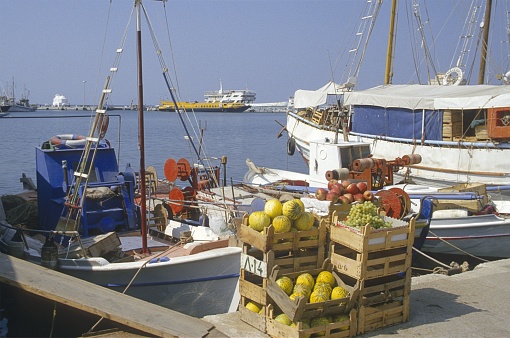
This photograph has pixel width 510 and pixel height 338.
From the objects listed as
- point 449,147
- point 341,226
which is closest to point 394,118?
point 449,147

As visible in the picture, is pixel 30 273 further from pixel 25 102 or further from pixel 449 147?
pixel 25 102

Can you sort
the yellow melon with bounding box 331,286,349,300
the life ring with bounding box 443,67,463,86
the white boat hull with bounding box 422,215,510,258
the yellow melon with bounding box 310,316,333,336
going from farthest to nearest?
the life ring with bounding box 443,67,463,86, the white boat hull with bounding box 422,215,510,258, the yellow melon with bounding box 331,286,349,300, the yellow melon with bounding box 310,316,333,336

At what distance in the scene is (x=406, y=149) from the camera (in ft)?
71.6

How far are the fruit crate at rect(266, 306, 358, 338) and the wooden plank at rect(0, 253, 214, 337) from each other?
29.1 inches

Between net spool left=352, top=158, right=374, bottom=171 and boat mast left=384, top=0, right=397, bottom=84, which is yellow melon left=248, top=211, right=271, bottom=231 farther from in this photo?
boat mast left=384, top=0, right=397, bottom=84

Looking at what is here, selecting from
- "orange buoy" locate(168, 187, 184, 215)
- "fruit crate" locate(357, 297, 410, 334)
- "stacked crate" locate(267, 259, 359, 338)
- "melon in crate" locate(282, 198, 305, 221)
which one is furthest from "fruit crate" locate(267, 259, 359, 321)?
"orange buoy" locate(168, 187, 184, 215)

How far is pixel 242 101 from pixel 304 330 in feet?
602

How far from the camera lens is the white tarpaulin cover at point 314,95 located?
28.3m

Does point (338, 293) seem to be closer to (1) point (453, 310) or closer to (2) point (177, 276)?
(1) point (453, 310)

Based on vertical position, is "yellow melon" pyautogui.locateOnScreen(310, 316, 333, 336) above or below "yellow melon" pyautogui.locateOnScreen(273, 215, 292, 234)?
below

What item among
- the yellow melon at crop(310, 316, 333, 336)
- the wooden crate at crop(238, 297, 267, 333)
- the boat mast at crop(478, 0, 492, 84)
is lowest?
the wooden crate at crop(238, 297, 267, 333)

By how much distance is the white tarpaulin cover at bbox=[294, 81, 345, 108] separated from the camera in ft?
92.9

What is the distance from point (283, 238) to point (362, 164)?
898 cm

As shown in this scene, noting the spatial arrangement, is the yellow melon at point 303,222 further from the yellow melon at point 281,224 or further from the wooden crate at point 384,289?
the wooden crate at point 384,289
